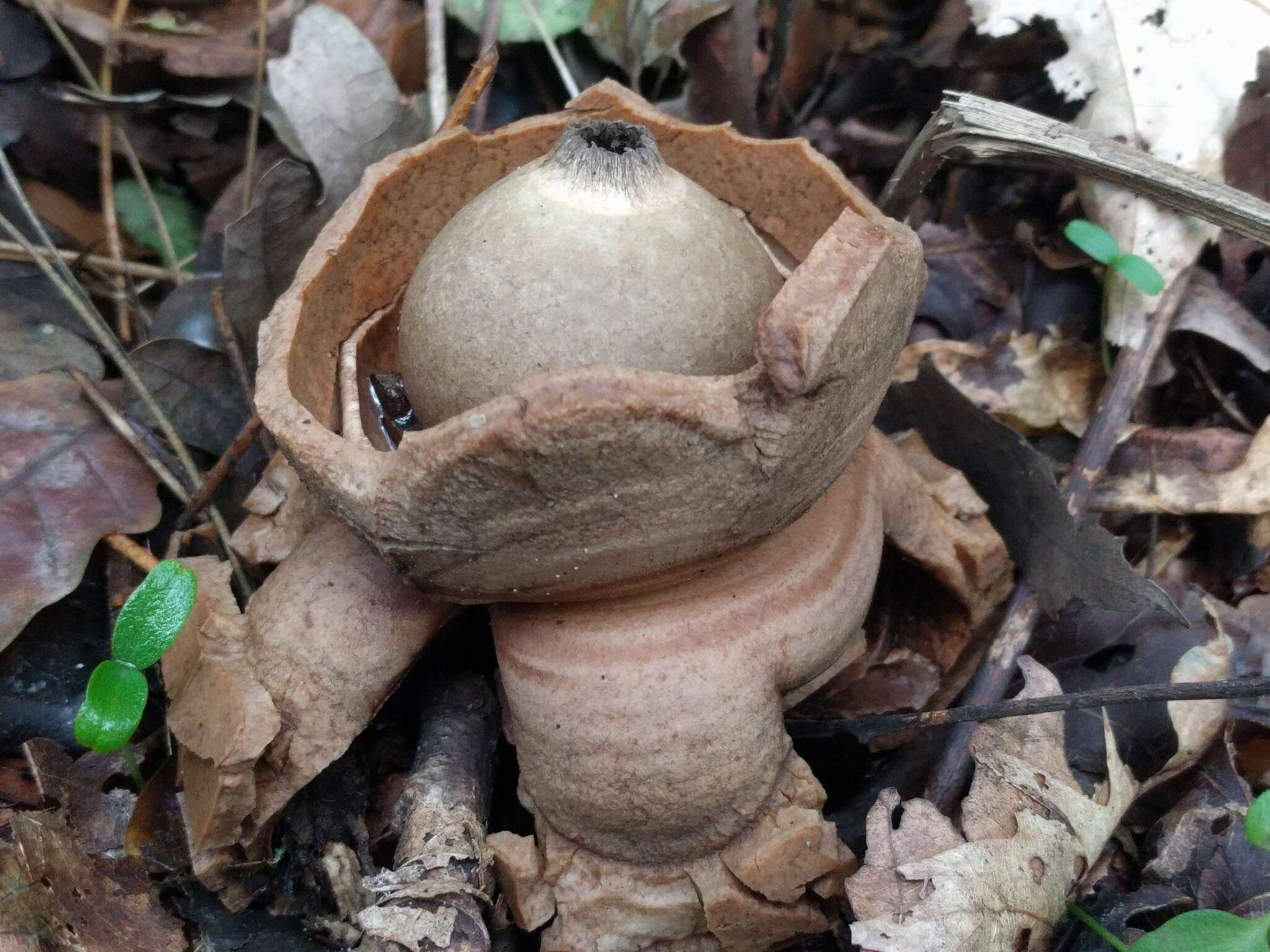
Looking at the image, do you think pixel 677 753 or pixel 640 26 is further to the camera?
pixel 640 26

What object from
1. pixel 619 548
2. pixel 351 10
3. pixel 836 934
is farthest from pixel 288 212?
pixel 836 934

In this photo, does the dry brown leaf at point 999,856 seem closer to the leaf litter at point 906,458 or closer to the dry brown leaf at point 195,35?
the leaf litter at point 906,458

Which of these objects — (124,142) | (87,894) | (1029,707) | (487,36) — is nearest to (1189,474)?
(1029,707)

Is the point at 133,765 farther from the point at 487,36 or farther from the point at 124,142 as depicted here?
the point at 487,36

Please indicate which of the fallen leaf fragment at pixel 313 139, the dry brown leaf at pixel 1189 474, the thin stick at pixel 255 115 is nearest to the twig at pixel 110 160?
the thin stick at pixel 255 115

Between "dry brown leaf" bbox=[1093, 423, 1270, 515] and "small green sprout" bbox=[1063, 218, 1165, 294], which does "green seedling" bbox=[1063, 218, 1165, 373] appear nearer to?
Result: "small green sprout" bbox=[1063, 218, 1165, 294]

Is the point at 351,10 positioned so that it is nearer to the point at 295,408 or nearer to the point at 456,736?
the point at 295,408

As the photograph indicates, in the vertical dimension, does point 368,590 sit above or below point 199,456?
above
